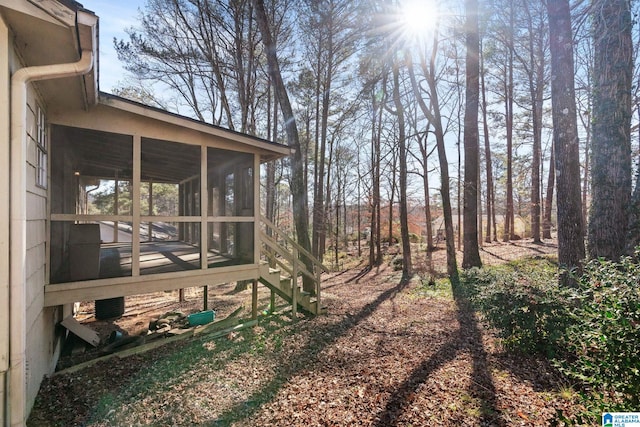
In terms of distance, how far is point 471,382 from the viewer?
10.9 feet

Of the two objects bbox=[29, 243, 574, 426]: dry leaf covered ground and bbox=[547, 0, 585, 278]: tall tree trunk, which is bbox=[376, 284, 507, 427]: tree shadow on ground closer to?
bbox=[29, 243, 574, 426]: dry leaf covered ground

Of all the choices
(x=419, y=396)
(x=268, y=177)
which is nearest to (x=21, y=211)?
(x=419, y=396)

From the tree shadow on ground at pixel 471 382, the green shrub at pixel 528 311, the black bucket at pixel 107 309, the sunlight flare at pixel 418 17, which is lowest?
the black bucket at pixel 107 309

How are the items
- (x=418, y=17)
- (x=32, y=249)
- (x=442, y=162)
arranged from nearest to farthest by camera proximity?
1. (x=32, y=249)
2. (x=442, y=162)
3. (x=418, y=17)

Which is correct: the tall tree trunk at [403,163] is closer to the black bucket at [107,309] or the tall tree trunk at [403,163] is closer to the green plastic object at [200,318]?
the green plastic object at [200,318]

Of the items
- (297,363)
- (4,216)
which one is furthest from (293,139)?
(4,216)

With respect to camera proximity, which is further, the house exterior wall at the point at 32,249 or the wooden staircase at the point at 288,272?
the wooden staircase at the point at 288,272

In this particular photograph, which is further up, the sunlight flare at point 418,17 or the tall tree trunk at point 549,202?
the sunlight flare at point 418,17

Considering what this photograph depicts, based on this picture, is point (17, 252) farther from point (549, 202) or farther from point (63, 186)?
point (549, 202)

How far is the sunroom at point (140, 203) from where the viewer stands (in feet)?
12.5

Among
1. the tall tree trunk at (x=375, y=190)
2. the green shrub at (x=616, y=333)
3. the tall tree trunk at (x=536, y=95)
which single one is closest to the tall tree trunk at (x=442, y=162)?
the tall tree trunk at (x=375, y=190)

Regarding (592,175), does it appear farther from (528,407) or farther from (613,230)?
(528,407)

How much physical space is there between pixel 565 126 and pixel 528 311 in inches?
127

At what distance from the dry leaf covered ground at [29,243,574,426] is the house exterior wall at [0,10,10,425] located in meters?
1.08
